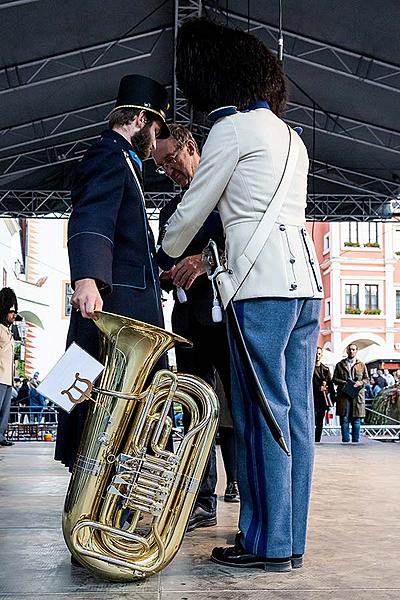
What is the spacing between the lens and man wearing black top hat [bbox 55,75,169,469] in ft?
7.29

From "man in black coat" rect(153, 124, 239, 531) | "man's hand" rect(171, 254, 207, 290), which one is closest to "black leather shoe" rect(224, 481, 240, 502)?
"man in black coat" rect(153, 124, 239, 531)

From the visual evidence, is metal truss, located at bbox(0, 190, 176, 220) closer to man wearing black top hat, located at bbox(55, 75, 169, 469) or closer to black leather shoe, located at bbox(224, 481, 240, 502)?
black leather shoe, located at bbox(224, 481, 240, 502)

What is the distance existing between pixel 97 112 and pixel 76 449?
10.6 metres

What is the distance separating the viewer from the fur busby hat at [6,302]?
7.51 metres

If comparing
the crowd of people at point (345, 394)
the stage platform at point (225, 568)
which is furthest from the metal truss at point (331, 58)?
the stage platform at point (225, 568)

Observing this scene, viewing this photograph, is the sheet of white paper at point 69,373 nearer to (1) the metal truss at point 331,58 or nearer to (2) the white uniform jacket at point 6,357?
(2) the white uniform jacket at point 6,357

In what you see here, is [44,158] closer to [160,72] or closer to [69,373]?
[160,72]

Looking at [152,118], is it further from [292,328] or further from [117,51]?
[117,51]

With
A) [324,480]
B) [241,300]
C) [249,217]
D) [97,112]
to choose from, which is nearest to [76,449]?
[241,300]

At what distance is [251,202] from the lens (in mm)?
2248

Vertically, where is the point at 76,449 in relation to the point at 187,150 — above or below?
below

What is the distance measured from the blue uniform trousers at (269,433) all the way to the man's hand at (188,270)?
504 mm

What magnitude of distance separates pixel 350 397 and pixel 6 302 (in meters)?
5.20

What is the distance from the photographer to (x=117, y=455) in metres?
2.12
